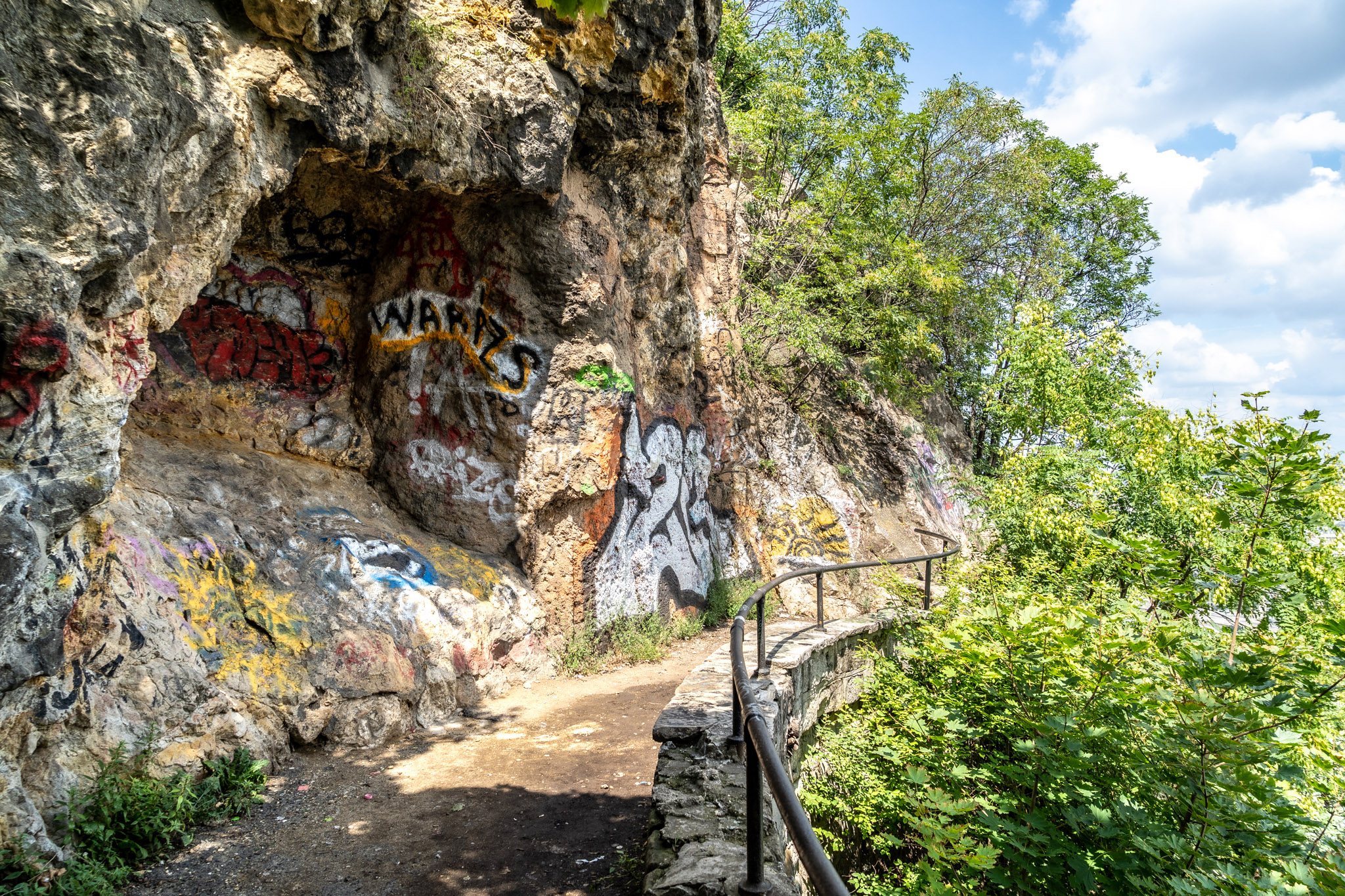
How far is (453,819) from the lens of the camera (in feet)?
13.3

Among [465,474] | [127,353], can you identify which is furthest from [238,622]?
[465,474]

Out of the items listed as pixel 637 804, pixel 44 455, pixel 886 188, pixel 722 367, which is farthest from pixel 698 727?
pixel 886 188

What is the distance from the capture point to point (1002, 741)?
4930 mm

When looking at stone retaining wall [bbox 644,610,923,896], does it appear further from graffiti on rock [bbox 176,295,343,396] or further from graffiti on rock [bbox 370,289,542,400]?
graffiti on rock [bbox 176,295,343,396]

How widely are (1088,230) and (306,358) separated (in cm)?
1837

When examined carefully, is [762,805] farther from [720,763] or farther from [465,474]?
[465,474]

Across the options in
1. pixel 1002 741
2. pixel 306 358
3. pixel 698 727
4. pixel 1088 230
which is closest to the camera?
pixel 698 727

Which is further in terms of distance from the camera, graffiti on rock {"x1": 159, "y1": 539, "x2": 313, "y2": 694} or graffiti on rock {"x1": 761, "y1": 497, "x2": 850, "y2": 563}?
graffiti on rock {"x1": 761, "y1": 497, "x2": 850, "y2": 563}

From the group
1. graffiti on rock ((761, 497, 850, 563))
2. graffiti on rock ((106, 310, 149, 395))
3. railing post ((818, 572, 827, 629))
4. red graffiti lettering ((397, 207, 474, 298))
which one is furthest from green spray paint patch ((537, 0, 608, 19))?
graffiti on rock ((761, 497, 850, 563))

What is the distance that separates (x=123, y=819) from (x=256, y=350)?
169 inches

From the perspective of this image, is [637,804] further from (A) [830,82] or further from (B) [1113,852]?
(A) [830,82]

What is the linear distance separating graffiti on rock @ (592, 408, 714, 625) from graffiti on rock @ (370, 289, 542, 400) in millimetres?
1495

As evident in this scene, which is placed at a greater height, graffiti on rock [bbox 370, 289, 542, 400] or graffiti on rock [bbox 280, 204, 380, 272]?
graffiti on rock [bbox 280, 204, 380, 272]

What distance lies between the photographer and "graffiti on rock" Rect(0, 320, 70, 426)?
2.74 m
